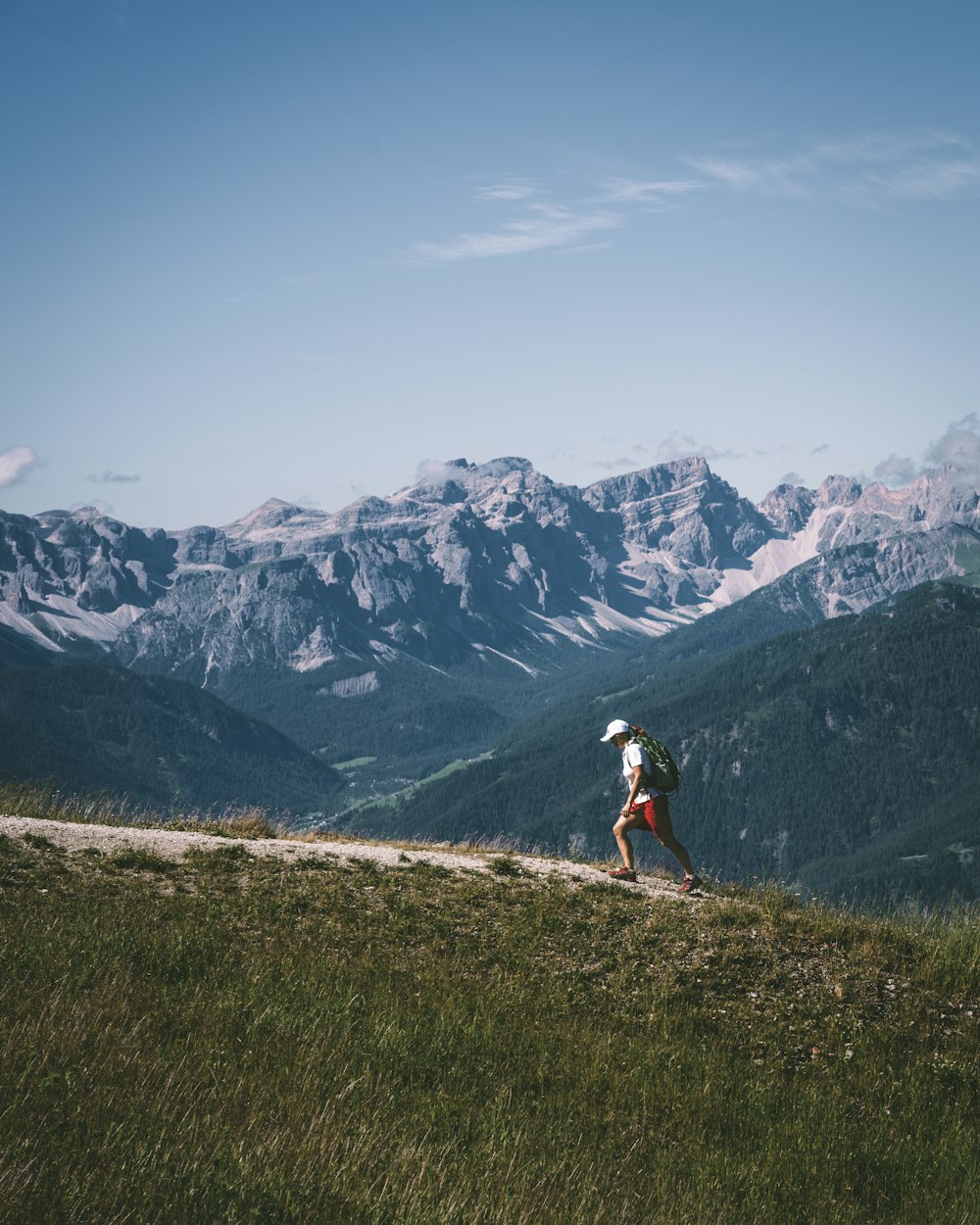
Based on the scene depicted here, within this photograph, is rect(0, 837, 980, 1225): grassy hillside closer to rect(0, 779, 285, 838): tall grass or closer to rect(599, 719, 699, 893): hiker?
rect(599, 719, 699, 893): hiker

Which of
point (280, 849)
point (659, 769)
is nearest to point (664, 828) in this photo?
point (659, 769)

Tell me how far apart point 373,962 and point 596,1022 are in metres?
3.35

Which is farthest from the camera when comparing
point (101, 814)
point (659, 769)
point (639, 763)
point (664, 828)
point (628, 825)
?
point (101, 814)

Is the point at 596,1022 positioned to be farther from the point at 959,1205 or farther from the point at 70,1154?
the point at 70,1154

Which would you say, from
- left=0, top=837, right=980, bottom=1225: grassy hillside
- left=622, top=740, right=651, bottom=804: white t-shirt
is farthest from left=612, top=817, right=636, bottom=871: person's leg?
left=0, top=837, right=980, bottom=1225: grassy hillside

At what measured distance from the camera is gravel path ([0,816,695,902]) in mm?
19844

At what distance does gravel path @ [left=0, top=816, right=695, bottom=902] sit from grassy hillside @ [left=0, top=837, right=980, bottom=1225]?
935 millimetres

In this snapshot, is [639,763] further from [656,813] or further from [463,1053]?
[463,1053]

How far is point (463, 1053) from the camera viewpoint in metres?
11.5

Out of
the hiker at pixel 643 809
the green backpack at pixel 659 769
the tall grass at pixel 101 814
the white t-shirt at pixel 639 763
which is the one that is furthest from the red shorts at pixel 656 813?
the tall grass at pixel 101 814

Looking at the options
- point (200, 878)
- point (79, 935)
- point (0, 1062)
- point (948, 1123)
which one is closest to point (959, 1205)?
point (948, 1123)

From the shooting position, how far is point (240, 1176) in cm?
739

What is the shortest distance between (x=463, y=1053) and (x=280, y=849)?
10.6 m

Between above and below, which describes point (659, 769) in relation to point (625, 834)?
above
